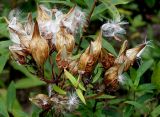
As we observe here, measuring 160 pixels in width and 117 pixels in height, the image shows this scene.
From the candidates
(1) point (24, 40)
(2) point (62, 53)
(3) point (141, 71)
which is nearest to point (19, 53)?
(1) point (24, 40)

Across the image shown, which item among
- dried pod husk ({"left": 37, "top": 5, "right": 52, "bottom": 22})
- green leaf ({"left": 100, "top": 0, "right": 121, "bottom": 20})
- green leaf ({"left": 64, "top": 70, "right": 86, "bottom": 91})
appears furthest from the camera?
green leaf ({"left": 100, "top": 0, "right": 121, "bottom": 20})

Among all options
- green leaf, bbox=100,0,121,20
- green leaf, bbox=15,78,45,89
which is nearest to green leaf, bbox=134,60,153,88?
green leaf, bbox=100,0,121,20

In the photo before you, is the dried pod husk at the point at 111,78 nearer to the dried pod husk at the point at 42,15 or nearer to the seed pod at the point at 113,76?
the seed pod at the point at 113,76

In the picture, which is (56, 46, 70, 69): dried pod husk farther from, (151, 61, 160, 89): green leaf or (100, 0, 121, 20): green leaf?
(151, 61, 160, 89): green leaf

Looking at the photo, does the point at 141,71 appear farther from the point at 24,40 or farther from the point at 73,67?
the point at 24,40

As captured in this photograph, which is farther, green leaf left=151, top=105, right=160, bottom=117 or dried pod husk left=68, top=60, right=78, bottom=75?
green leaf left=151, top=105, right=160, bottom=117

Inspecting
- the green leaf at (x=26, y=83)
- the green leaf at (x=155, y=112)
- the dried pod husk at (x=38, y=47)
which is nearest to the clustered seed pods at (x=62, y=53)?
the dried pod husk at (x=38, y=47)

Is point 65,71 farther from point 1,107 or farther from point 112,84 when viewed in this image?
point 1,107

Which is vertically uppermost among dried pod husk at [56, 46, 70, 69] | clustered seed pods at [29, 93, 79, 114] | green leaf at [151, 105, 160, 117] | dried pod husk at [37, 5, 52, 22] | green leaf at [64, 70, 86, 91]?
dried pod husk at [37, 5, 52, 22]
